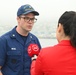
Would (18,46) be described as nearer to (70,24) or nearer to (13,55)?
(13,55)

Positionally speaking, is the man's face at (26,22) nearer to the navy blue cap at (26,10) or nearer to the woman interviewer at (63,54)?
the navy blue cap at (26,10)

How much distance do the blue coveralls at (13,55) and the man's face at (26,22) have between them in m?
0.11

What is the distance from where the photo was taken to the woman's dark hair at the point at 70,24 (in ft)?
5.38

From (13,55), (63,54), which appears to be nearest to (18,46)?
(13,55)

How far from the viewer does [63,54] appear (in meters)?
1.68

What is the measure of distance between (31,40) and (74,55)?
3.76ft

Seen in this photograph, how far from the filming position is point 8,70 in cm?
264

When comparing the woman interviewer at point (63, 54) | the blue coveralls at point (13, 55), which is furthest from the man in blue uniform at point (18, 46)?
the woman interviewer at point (63, 54)

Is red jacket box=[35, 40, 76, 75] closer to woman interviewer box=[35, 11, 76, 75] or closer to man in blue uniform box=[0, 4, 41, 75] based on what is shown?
woman interviewer box=[35, 11, 76, 75]

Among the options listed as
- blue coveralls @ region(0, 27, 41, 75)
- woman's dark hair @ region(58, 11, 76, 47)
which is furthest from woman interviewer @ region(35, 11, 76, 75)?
blue coveralls @ region(0, 27, 41, 75)

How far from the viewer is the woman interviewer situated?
5.44 feet

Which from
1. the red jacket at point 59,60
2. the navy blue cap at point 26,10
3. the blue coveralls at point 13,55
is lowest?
the blue coveralls at point 13,55

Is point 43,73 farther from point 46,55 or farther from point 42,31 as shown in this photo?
point 42,31

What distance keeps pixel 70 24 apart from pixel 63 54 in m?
0.20
